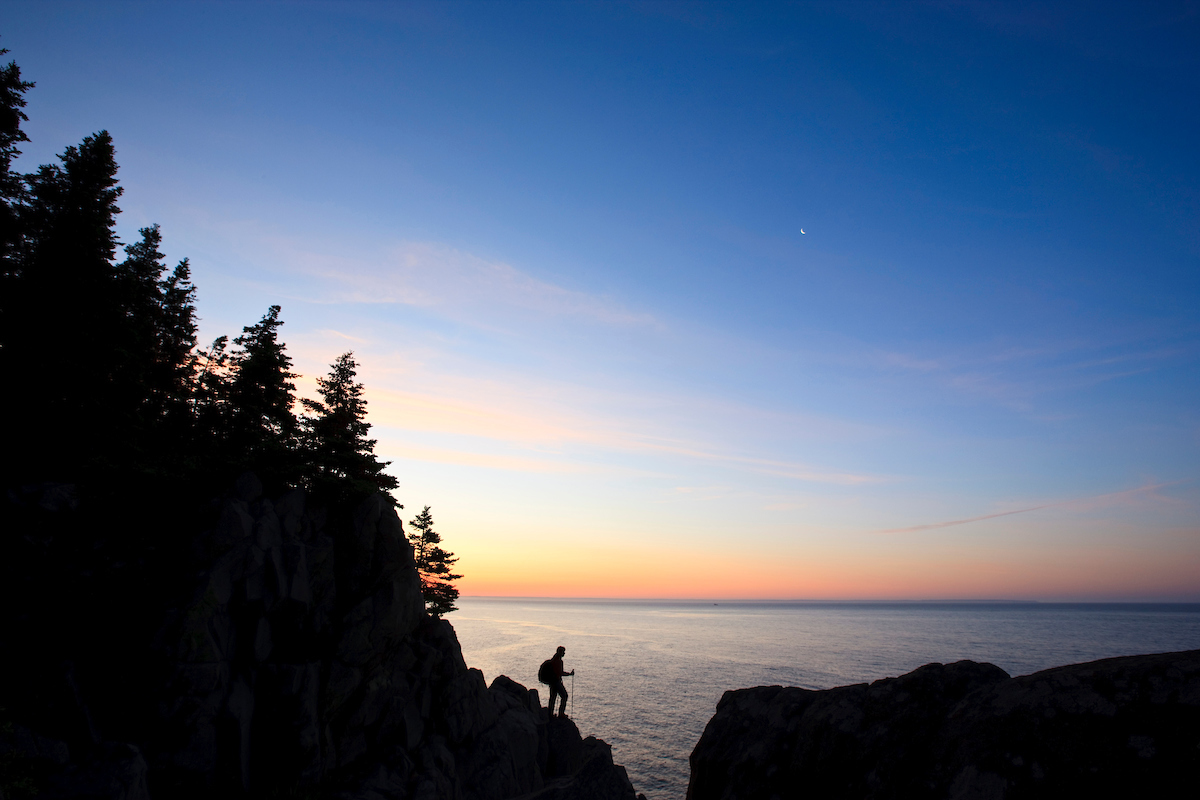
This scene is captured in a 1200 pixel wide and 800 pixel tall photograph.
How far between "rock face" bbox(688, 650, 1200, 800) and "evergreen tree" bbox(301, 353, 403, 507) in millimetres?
26274

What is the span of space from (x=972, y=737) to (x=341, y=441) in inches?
1215

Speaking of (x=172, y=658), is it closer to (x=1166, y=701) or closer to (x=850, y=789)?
(x=850, y=789)

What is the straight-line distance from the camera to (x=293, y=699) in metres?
22.4

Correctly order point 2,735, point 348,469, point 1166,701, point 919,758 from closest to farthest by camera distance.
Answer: point 1166,701 → point 919,758 → point 2,735 → point 348,469

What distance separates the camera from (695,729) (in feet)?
153

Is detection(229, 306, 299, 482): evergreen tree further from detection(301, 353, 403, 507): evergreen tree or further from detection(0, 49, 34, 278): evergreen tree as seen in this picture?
detection(0, 49, 34, 278): evergreen tree

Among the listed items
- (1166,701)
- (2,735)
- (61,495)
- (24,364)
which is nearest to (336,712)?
(2,735)

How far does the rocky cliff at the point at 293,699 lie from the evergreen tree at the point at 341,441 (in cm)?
166

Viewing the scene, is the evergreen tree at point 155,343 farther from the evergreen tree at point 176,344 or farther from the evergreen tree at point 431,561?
the evergreen tree at point 431,561

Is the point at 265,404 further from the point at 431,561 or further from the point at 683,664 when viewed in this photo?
the point at 683,664

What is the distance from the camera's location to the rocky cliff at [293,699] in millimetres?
17359

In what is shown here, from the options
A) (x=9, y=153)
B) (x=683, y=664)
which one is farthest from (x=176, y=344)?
(x=683, y=664)

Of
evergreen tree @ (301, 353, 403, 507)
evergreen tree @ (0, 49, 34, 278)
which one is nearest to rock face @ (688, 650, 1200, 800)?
evergreen tree @ (301, 353, 403, 507)

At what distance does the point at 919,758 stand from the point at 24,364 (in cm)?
3378
